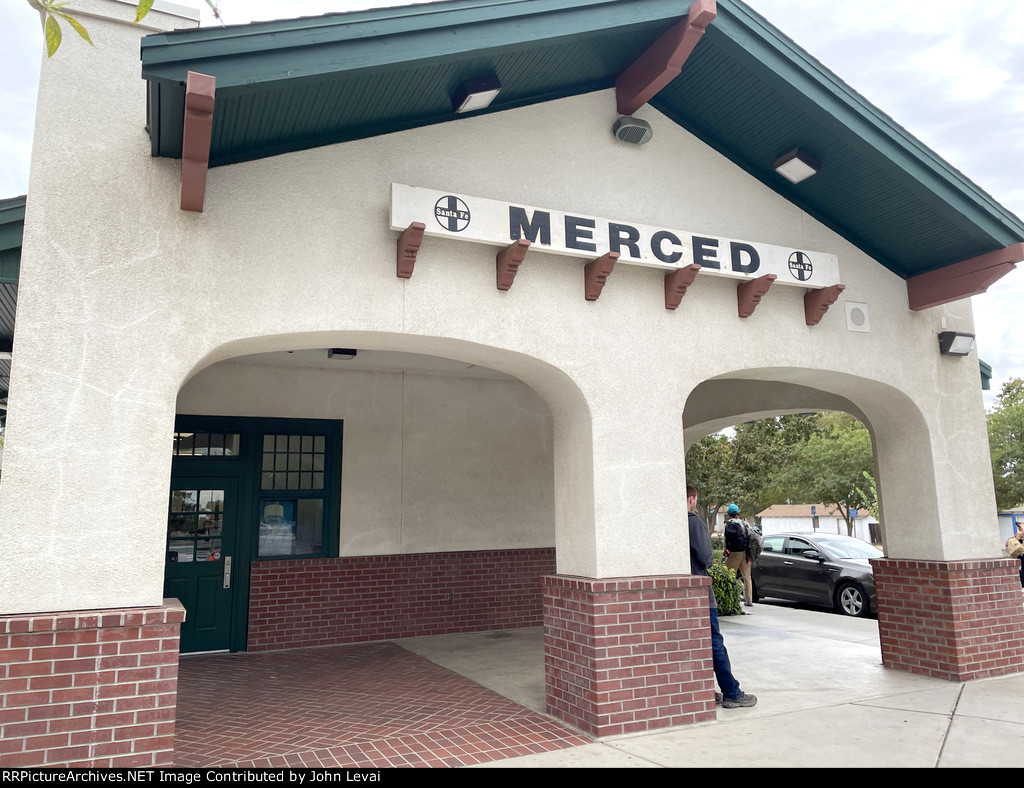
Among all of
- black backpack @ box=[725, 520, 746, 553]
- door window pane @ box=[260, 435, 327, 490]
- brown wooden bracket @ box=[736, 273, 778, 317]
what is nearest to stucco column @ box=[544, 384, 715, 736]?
brown wooden bracket @ box=[736, 273, 778, 317]

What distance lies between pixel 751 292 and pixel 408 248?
3117 mm

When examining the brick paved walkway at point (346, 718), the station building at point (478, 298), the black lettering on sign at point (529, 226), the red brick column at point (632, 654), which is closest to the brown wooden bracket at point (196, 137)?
the station building at point (478, 298)

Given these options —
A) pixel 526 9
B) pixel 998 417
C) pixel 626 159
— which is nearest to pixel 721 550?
pixel 998 417

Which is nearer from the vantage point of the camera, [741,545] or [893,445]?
[893,445]

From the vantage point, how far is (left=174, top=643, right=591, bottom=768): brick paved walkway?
505cm

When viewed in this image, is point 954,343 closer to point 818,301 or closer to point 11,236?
point 818,301

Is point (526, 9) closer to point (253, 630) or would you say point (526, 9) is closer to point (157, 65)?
point (157, 65)

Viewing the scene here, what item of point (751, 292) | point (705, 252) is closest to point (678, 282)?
point (705, 252)

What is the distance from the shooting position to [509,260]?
5.61 metres

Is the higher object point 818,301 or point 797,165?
point 797,165

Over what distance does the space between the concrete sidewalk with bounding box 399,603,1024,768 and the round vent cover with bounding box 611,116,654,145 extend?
4902 mm

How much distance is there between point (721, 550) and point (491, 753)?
20.9 metres

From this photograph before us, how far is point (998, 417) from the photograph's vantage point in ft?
108

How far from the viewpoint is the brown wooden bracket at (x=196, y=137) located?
4.14 meters
